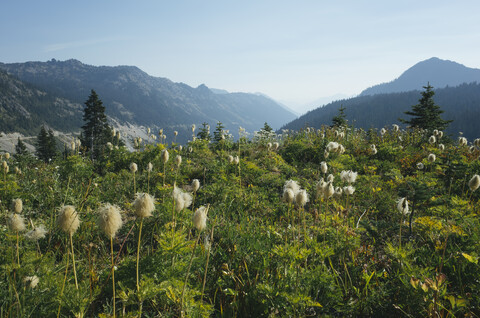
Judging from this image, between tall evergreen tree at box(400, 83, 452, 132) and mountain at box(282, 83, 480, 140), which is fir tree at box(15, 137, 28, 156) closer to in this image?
tall evergreen tree at box(400, 83, 452, 132)

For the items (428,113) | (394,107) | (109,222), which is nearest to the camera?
(109,222)

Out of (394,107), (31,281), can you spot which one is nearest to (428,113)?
(31,281)

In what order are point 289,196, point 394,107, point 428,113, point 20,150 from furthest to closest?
point 394,107 < point 20,150 < point 428,113 < point 289,196

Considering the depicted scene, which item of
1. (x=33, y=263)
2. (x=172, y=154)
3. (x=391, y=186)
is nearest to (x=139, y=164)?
(x=172, y=154)

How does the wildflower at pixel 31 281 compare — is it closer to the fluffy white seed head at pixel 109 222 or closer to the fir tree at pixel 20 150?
the fluffy white seed head at pixel 109 222

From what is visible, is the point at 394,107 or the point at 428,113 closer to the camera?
the point at 428,113

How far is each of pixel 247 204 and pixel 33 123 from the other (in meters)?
247

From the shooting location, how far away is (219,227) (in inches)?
128

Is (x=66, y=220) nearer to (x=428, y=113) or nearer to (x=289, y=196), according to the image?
(x=289, y=196)

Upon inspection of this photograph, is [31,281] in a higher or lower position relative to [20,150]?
higher

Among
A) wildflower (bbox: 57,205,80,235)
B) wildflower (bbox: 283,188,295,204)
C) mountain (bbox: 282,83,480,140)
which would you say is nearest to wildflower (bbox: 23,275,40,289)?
wildflower (bbox: 57,205,80,235)

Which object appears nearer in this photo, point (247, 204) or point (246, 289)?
point (246, 289)

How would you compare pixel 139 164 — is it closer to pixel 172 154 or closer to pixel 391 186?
pixel 172 154

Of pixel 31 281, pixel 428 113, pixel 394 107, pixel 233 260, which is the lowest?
pixel 233 260
